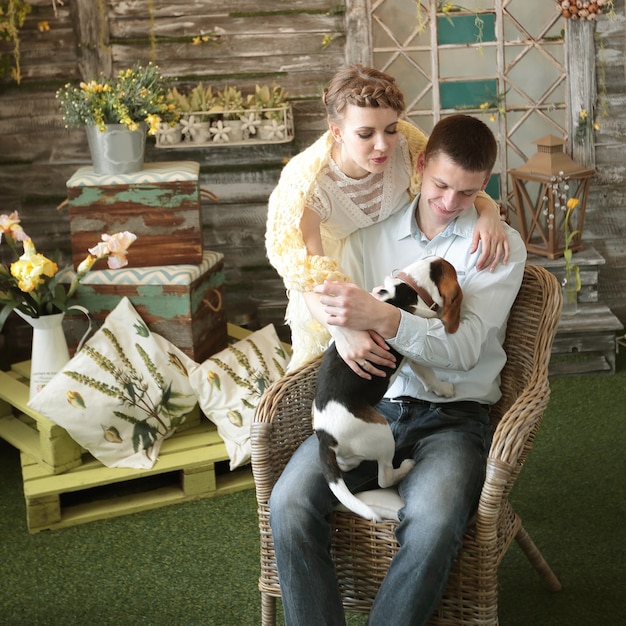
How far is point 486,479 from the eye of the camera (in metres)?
1.75

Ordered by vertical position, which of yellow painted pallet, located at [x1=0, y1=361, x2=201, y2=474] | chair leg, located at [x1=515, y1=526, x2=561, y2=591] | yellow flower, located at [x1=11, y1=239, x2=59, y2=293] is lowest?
chair leg, located at [x1=515, y1=526, x2=561, y2=591]

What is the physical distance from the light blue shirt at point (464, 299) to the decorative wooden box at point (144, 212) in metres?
0.92

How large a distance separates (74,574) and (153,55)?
216 cm

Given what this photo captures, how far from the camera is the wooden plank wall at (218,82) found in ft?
11.9

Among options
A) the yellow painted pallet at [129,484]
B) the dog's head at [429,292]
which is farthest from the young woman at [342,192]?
the yellow painted pallet at [129,484]

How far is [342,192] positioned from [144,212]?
104 centimetres

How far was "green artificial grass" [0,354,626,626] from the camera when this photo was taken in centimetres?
227

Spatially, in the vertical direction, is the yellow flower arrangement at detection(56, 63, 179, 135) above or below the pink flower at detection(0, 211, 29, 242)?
above

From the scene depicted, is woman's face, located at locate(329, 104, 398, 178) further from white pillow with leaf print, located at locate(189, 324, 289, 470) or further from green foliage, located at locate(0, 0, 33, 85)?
green foliage, located at locate(0, 0, 33, 85)

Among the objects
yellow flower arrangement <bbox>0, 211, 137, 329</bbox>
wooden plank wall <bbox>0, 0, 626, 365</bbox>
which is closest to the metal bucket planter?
yellow flower arrangement <bbox>0, 211, 137, 329</bbox>

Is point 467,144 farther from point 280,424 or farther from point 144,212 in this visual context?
point 144,212

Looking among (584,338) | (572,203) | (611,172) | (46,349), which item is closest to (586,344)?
(584,338)

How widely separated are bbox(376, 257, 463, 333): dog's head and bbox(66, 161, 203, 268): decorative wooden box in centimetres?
124

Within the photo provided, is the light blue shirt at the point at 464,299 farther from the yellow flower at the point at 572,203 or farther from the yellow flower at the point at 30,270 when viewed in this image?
the yellow flower at the point at 572,203
